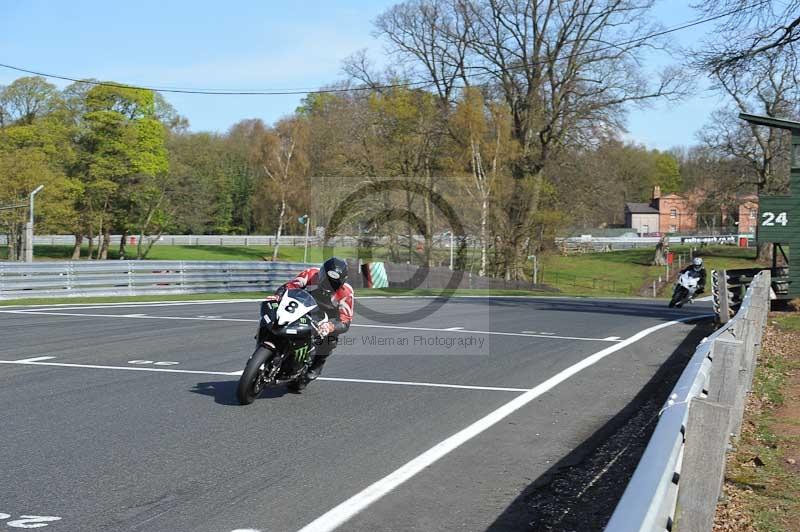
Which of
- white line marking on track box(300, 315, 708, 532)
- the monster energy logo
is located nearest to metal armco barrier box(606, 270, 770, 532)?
white line marking on track box(300, 315, 708, 532)

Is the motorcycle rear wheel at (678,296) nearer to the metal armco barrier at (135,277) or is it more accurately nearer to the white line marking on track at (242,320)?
the white line marking on track at (242,320)

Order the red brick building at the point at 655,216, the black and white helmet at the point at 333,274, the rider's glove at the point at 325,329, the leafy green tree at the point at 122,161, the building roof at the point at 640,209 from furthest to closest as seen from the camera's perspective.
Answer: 1. the building roof at the point at 640,209
2. the red brick building at the point at 655,216
3. the leafy green tree at the point at 122,161
4. the black and white helmet at the point at 333,274
5. the rider's glove at the point at 325,329

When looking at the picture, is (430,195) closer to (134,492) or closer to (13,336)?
(13,336)

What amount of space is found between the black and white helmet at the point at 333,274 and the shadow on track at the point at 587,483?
11.0 feet

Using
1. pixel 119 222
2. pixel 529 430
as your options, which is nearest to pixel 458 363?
pixel 529 430

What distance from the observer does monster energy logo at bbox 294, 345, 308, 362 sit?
9.64 m

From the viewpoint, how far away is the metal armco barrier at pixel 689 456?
3.09 metres

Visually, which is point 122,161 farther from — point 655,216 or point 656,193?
point 656,193

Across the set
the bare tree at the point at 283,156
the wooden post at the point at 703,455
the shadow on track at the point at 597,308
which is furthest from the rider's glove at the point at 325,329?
the bare tree at the point at 283,156

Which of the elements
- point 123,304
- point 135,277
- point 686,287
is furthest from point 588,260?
point 123,304

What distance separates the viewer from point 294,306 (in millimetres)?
9500

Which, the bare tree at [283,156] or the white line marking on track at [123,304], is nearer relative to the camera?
the white line marking on track at [123,304]

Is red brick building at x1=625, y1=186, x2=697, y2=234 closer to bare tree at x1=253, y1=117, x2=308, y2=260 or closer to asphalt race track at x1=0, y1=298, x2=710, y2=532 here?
bare tree at x1=253, y1=117, x2=308, y2=260

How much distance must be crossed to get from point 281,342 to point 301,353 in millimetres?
285
